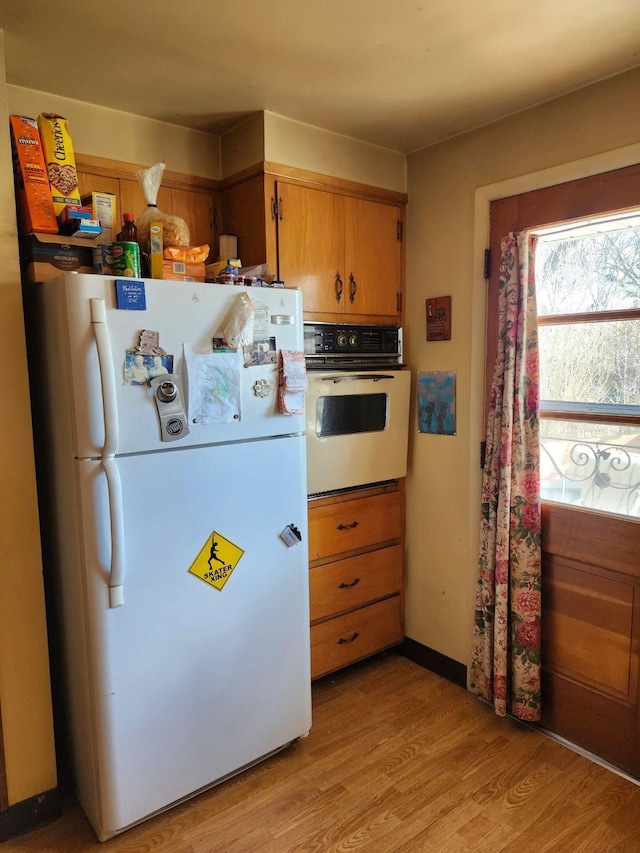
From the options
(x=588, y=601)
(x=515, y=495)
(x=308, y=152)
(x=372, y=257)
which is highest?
(x=308, y=152)

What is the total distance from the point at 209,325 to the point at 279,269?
0.61 m

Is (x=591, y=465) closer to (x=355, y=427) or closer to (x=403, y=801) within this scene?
(x=355, y=427)

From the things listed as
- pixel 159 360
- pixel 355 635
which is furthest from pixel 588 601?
pixel 159 360

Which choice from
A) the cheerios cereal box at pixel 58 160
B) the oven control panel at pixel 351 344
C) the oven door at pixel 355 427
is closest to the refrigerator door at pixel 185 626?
the oven door at pixel 355 427

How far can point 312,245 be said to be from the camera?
2.30m

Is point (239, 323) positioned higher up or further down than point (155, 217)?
further down

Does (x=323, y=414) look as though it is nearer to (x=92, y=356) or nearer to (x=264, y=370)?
(x=264, y=370)

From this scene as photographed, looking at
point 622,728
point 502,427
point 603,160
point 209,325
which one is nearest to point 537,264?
point 603,160

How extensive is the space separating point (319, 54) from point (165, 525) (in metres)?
1.47

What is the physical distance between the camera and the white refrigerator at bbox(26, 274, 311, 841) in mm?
1570

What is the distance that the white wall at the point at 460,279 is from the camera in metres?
1.99

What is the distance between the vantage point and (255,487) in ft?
6.18

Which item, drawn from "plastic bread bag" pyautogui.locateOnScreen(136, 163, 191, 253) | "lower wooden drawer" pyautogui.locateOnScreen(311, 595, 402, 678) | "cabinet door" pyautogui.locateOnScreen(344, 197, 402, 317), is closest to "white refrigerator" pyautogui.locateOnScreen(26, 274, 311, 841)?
"plastic bread bag" pyautogui.locateOnScreen(136, 163, 191, 253)

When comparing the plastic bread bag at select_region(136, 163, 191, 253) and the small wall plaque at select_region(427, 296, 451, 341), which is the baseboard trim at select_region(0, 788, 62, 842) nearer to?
the plastic bread bag at select_region(136, 163, 191, 253)
